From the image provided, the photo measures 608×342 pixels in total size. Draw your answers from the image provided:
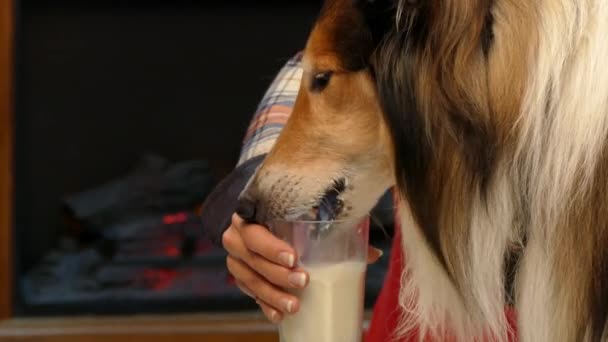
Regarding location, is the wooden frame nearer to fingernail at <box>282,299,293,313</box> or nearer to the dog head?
the dog head

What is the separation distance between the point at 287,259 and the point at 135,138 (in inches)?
53.4

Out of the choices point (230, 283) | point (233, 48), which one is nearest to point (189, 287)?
point (230, 283)

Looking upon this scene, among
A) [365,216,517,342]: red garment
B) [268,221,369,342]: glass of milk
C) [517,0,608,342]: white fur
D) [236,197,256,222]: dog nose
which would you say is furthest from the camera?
[365,216,517,342]: red garment

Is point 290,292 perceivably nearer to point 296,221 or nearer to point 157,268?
point 296,221

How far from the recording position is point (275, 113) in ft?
3.76

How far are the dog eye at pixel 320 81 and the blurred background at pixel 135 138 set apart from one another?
110cm

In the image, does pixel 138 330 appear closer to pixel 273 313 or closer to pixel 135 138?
pixel 135 138

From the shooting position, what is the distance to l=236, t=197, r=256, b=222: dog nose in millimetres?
947

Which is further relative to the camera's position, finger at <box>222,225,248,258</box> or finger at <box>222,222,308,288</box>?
finger at <box>222,225,248,258</box>

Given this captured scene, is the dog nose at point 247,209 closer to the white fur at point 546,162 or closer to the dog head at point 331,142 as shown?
the dog head at point 331,142

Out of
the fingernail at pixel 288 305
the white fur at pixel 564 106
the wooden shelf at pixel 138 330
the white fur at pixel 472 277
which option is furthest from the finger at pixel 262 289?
the wooden shelf at pixel 138 330

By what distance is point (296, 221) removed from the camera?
0.84 m

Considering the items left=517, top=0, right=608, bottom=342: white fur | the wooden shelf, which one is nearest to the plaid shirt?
left=517, top=0, right=608, bottom=342: white fur

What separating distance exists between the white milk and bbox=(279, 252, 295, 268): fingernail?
0.01 m
